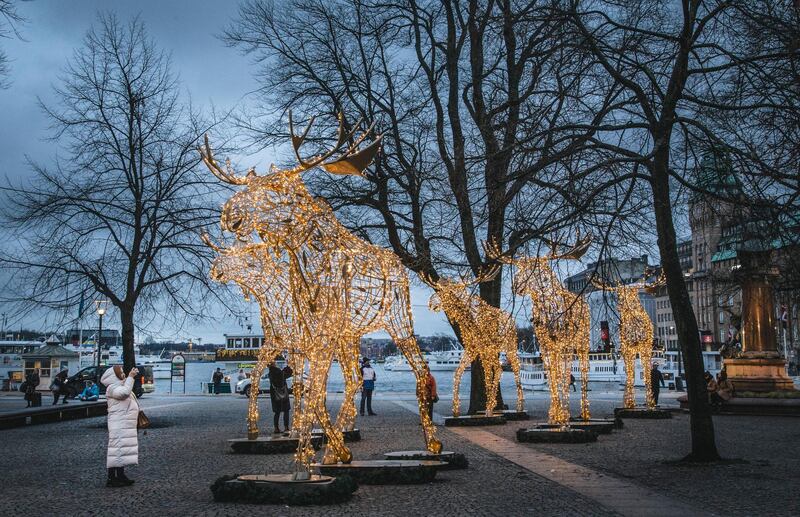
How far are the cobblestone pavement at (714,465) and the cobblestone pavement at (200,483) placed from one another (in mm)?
1376

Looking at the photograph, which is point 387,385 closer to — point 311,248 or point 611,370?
point 611,370

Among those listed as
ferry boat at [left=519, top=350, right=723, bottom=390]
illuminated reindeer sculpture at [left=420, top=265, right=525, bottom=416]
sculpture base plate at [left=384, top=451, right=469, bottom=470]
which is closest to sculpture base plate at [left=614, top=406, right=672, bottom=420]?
illuminated reindeer sculpture at [left=420, top=265, right=525, bottom=416]

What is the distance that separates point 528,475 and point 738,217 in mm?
4526

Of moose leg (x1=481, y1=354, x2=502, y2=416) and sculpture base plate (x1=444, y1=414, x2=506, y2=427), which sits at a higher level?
moose leg (x1=481, y1=354, x2=502, y2=416)

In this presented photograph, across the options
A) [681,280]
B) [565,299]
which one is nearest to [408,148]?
[565,299]

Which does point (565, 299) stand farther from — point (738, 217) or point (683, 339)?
point (738, 217)

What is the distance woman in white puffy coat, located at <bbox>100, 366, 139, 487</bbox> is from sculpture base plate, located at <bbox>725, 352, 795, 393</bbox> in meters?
21.8

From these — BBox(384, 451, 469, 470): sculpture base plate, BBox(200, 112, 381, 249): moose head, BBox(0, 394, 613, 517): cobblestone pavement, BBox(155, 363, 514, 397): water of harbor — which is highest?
BBox(200, 112, 381, 249): moose head

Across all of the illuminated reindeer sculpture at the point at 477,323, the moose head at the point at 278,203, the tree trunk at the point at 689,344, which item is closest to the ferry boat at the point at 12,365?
the illuminated reindeer sculpture at the point at 477,323

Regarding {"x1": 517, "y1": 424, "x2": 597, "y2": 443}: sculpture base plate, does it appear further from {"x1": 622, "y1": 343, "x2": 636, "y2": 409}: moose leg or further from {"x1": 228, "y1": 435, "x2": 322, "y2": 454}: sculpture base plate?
{"x1": 622, "y1": 343, "x2": 636, "y2": 409}: moose leg

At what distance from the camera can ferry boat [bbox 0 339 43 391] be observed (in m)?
47.9

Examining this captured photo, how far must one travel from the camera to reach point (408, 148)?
23875 millimetres

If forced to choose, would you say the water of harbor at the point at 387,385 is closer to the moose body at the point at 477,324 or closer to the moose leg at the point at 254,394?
the moose body at the point at 477,324

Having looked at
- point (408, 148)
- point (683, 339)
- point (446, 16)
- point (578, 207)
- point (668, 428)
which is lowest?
point (668, 428)
